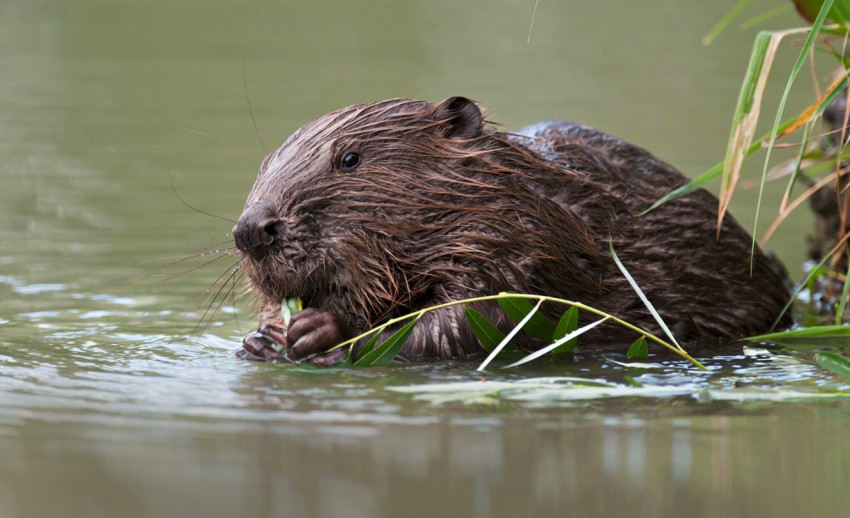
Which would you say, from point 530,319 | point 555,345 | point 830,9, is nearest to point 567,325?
point 530,319

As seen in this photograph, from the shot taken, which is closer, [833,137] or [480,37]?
[833,137]

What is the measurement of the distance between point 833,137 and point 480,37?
20.0ft

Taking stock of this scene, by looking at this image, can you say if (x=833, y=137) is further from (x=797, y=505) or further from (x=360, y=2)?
(x=360, y=2)

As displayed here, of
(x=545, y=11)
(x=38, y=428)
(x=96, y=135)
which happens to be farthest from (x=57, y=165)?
(x=545, y=11)

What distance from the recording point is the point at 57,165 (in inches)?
272

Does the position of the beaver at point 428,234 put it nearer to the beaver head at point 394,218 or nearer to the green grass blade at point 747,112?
the beaver head at point 394,218

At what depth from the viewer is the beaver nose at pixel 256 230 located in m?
3.57

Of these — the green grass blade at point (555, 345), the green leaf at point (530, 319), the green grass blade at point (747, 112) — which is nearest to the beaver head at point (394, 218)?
the green leaf at point (530, 319)

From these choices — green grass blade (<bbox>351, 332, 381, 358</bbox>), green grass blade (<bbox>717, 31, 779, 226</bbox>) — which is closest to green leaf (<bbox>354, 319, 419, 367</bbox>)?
green grass blade (<bbox>351, 332, 381, 358</bbox>)

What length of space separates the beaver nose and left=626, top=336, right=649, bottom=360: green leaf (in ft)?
3.32

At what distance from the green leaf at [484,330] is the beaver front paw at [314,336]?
37cm

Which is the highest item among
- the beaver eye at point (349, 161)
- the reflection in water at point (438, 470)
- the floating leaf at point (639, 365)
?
the beaver eye at point (349, 161)

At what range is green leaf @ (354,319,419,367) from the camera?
3.58 metres

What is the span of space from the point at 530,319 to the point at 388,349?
406 millimetres
